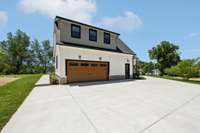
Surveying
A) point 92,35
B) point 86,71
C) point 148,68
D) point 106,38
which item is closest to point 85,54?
point 86,71

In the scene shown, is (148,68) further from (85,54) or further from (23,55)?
(23,55)

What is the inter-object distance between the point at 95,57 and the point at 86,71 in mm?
1842

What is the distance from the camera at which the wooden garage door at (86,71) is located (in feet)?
43.3

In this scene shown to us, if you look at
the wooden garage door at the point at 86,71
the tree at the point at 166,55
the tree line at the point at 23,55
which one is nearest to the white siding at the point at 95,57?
the wooden garage door at the point at 86,71

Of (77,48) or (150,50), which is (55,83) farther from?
(150,50)

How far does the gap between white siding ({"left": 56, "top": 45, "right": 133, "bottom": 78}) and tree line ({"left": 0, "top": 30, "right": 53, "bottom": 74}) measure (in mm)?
27540

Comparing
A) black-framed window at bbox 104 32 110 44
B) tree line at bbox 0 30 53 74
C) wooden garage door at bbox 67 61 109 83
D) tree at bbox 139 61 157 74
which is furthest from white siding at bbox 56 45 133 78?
tree line at bbox 0 30 53 74

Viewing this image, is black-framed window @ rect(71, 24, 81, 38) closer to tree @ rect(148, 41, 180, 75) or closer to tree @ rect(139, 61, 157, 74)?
tree @ rect(148, 41, 180, 75)

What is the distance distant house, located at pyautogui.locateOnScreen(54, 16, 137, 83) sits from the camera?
42.3ft

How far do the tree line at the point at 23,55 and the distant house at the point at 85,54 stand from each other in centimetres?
2713

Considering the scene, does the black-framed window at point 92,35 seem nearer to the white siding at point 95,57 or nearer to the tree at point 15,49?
the white siding at point 95,57

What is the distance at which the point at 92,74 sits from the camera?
14.8m

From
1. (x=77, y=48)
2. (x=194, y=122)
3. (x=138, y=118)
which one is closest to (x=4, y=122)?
(x=138, y=118)

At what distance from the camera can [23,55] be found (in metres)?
38.2
